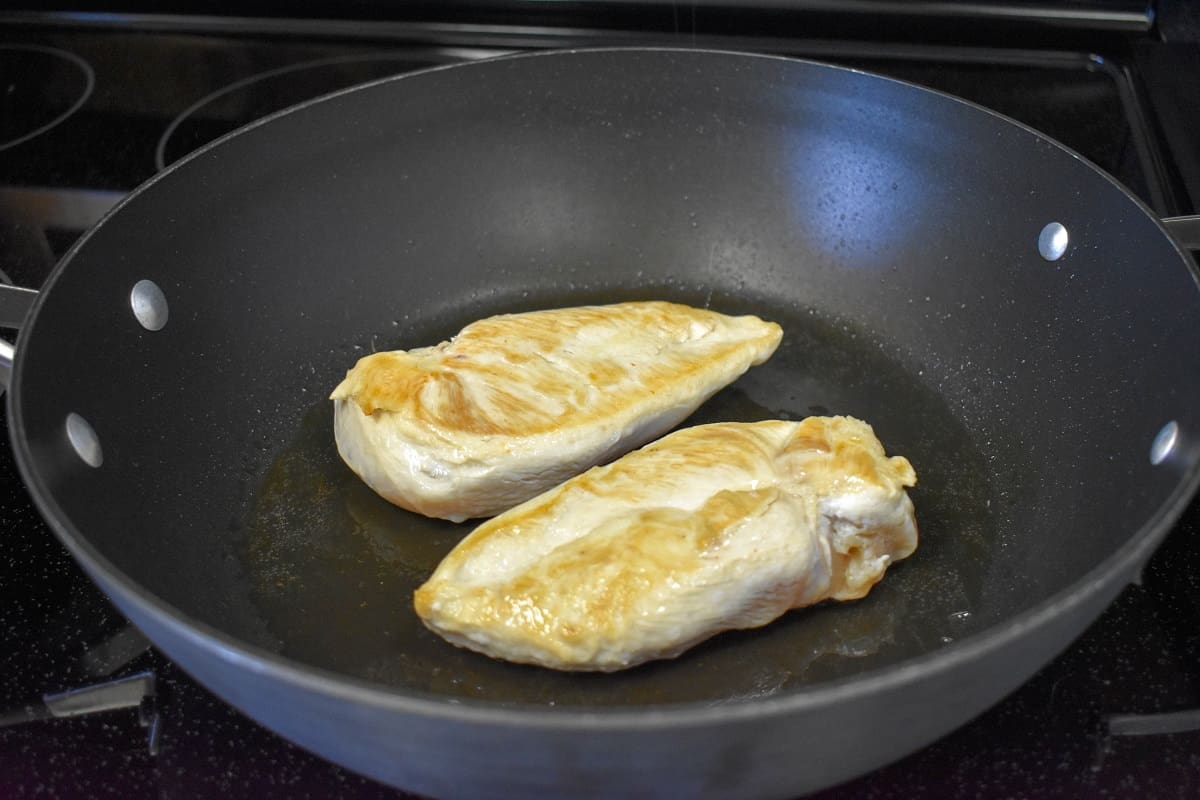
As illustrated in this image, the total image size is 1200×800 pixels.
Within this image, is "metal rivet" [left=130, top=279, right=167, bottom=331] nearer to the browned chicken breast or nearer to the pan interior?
the pan interior

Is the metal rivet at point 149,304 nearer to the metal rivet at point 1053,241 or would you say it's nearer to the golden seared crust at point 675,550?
the golden seared crust at point 675,550

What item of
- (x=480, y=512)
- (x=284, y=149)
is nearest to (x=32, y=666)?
(x=480, y=512)

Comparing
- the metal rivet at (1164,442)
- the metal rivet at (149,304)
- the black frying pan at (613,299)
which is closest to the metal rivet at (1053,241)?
the black frying pan at (613,299)

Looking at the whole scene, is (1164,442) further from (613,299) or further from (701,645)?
(613,299)

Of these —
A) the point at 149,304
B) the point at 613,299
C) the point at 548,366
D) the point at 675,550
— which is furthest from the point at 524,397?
the point at 149,304

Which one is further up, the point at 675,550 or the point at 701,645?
the point at 675,550

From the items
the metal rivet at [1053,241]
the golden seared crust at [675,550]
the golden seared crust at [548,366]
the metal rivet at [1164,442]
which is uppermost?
the metal rivet at [1053,241]

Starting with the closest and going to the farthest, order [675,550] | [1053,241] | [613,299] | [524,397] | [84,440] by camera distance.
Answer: [675,550] → [84,440] → [524,397] → [1053,241] → [613,299]
